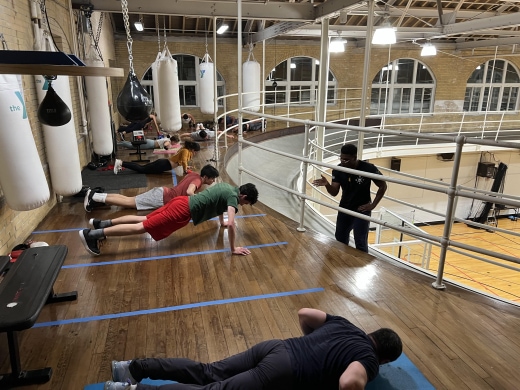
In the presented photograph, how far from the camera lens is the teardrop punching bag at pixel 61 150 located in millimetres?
4684

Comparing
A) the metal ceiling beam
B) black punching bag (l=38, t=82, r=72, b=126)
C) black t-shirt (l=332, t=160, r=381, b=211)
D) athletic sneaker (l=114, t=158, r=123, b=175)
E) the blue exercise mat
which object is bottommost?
the blue exercise mat

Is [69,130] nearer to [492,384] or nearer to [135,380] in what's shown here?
[135,380]

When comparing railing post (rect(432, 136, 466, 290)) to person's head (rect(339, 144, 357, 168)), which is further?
person's head (rect(339, 144, 357, 168))

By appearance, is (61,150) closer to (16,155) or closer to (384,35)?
(16,155)

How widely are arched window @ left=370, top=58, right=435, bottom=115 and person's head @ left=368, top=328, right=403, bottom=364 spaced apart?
16.5 metres

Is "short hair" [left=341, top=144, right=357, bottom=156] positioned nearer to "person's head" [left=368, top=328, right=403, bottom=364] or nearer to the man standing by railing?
the man standing by railing

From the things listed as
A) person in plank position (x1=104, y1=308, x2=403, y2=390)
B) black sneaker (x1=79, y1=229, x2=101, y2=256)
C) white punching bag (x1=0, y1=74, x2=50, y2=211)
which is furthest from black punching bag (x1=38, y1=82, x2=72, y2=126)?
person in plank position (x1=104, y1=308, x2=403, y2=390)

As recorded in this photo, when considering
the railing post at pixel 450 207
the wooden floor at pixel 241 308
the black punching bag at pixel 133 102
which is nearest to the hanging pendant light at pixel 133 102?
the black punching bag at pixel 133 102

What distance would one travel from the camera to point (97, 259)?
388 centimetres

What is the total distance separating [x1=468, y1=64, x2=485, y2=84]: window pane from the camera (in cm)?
1779

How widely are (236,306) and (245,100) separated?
9.89 meters

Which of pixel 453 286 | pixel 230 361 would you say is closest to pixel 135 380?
pixel 230 361

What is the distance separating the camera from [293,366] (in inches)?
76.2

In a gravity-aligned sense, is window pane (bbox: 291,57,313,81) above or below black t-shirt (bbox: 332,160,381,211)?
above
